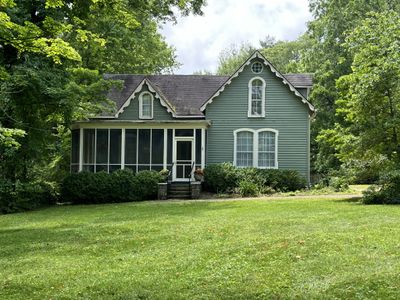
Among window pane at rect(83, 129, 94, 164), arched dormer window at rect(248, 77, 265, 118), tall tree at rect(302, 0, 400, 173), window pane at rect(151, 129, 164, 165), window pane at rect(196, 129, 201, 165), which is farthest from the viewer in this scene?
tall tree at rect(302, 0, 400, 173)

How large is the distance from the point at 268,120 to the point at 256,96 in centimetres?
151

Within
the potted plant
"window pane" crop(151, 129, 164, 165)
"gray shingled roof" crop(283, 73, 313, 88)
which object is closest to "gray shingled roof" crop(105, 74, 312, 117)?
"gray shingled roof" crop(283, 73, 313, 88)

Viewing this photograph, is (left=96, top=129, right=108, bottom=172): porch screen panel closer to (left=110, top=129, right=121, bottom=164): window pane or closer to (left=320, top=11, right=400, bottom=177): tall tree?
(left=110, top=129, right=121, bottom=164): window pane

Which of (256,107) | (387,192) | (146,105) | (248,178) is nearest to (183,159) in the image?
(146,105)

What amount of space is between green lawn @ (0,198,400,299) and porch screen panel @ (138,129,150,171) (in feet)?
40.8

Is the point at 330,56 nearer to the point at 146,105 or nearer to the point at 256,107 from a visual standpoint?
the point at 256,107

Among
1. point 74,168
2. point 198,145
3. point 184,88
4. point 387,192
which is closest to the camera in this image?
point 387,192

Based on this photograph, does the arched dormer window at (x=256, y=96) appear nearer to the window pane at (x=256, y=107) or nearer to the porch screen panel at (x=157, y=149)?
the window pane at (x=256, y=107)

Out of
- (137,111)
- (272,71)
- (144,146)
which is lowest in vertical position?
(144,146)

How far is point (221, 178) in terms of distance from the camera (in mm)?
24000

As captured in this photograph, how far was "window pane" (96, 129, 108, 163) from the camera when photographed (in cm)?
2622

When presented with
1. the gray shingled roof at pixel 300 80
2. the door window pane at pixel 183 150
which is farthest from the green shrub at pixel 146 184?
the gray shingled roof at pixel 300 80

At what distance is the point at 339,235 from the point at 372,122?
9617mm

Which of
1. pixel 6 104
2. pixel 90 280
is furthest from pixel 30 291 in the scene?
pixel 6 104
